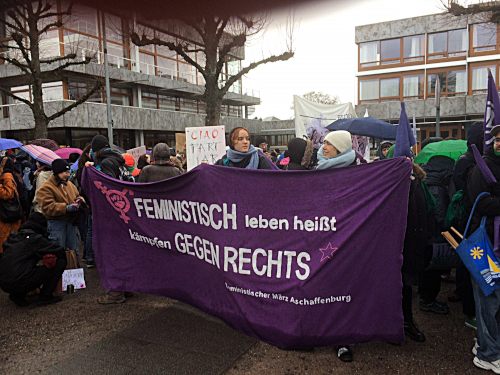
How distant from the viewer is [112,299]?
4840 millimetres

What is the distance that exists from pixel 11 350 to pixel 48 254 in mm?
1299

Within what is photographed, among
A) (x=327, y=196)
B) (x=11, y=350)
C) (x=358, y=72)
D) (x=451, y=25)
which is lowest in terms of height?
(x=11, y=350)

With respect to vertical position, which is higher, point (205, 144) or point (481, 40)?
point (481, 40)

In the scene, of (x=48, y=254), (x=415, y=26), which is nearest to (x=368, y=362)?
(x=48, y=254)

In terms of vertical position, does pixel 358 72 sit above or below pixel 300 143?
above

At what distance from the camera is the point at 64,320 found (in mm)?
4453

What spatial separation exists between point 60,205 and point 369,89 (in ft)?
108

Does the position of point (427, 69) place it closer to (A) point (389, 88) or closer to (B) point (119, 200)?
(A) point (389, 88)

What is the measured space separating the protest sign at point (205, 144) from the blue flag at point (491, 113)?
4.97m

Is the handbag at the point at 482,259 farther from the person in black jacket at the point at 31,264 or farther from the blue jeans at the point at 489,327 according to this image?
the person in black jacket at the point at 31,264

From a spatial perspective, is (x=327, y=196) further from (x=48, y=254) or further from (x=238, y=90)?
(x=238, y=90)

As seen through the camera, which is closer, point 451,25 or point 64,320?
point 64,320

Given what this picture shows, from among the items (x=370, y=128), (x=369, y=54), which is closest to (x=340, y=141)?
(x=370, y=128)

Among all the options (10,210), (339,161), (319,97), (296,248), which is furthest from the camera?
(319,97)
